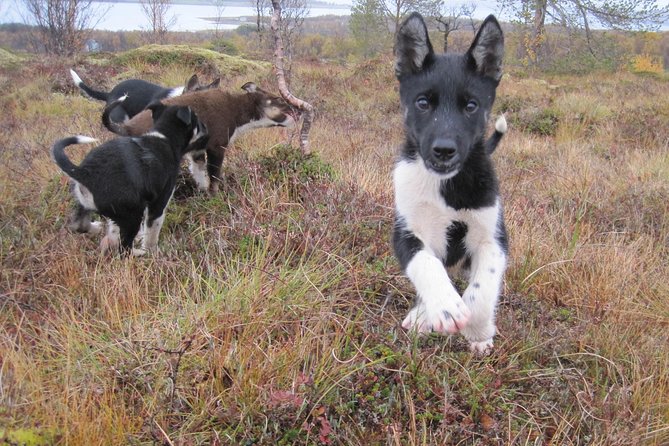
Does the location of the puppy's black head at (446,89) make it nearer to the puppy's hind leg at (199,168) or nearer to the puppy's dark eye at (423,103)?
the puppy's dark eye at (423,103)

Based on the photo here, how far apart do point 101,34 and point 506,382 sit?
47.1 metres

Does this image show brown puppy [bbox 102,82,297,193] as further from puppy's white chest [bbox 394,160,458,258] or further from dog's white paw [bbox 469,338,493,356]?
dog's white paw [bbox 469,338,493,356]

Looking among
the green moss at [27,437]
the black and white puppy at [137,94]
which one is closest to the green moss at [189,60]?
the black and white puppy at [137,94]

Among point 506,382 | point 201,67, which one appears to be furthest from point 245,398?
point 201,67

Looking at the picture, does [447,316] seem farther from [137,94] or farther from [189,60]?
[189,60]

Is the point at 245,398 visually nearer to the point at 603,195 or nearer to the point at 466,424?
the point at 466,424

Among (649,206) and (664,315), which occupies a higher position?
(649,206)

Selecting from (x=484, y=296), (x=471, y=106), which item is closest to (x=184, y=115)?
(x=471, y=106)

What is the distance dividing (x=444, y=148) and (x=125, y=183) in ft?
7.38

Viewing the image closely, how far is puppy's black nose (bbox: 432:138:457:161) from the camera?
231 cm

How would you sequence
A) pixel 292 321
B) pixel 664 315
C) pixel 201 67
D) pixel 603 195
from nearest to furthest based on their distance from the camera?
1. pixel 292 321
2. pixel 664 315
3. pixel 603 195
4. pixel 201 67

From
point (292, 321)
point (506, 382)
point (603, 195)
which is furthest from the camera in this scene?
point (603, 195)

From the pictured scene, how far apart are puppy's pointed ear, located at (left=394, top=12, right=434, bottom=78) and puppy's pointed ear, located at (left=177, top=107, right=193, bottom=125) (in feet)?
6.91

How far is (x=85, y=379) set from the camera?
210 centimetres
